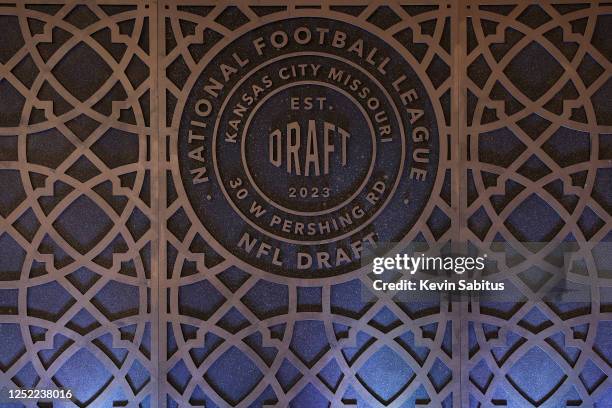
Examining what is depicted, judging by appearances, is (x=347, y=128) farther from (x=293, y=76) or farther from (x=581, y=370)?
(x=581, y=370)

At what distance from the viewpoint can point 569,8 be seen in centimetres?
199

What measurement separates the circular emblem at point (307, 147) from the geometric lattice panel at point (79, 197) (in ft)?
1.03

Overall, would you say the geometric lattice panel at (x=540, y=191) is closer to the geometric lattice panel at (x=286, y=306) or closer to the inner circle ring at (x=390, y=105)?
the geometric lattice panel at (x=286, y=306)

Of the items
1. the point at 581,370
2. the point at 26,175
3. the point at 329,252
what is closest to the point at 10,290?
the point at 26,175

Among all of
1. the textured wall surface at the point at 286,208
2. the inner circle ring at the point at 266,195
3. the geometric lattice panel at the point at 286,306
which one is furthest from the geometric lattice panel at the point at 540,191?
the inner circle ring at the point at 266,195

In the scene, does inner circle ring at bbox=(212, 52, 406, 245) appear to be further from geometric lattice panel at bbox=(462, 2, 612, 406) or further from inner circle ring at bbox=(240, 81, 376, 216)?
geometric lattice panel at bbox=(462, 2, 612, 406)

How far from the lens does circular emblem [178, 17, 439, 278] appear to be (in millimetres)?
Result: 1998

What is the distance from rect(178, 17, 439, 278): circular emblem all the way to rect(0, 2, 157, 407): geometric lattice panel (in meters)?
0.31

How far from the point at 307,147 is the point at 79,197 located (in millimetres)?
1126

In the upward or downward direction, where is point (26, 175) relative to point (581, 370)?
upward

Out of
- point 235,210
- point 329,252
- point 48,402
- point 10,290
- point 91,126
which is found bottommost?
point 48,402

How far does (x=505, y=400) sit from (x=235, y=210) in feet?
5.22

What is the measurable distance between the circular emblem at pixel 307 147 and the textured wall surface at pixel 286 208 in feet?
0.04

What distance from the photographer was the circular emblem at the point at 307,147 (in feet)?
6.56
